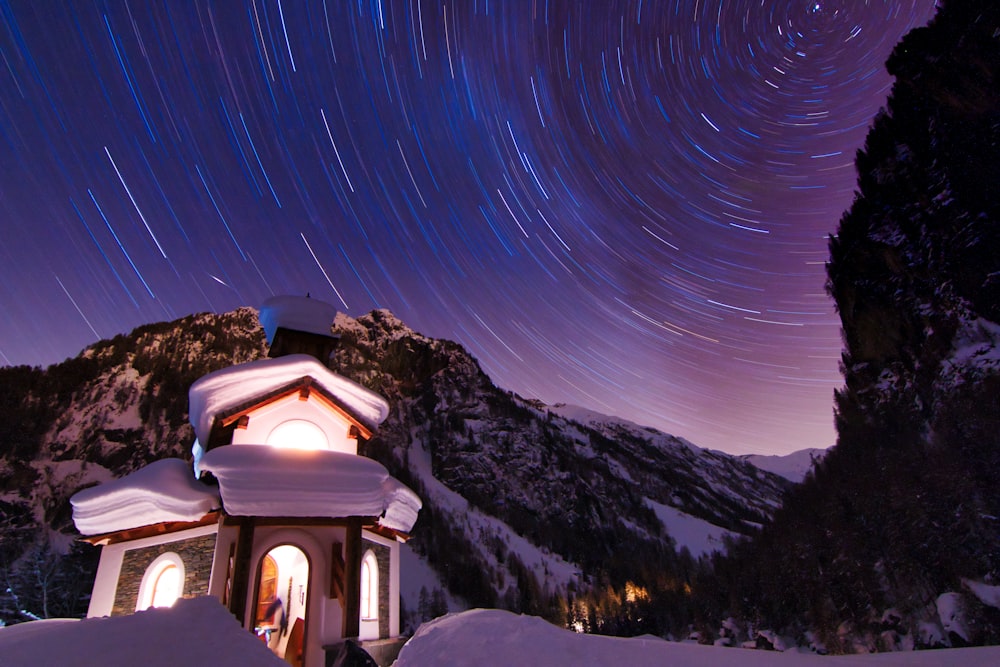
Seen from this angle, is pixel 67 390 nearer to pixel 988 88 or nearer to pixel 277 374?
pixel 277 374

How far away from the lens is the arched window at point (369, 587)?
1262 centimetres

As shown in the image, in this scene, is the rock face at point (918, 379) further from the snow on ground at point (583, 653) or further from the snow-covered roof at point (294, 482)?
the snow on ground at point (583, 653)

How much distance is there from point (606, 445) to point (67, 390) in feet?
421

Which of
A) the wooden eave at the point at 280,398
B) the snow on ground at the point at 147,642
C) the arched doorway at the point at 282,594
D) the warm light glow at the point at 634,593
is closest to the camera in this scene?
the snow on ground at the point at 147,642

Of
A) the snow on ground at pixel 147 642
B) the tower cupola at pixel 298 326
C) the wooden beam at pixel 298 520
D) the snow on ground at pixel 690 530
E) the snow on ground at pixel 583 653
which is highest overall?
the snow on ground at pixel 690 530

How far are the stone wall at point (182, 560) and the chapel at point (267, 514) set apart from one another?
0.03 meters

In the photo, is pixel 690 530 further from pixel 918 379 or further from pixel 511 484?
pixel 918 379

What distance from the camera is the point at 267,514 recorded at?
32.8 feet

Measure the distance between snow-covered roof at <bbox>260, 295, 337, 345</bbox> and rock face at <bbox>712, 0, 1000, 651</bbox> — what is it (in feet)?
85.5

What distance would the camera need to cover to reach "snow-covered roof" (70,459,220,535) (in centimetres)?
1074

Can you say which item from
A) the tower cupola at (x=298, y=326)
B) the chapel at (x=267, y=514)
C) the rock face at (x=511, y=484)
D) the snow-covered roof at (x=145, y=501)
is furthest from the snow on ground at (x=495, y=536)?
the snow-covered roof at (x=145, y=501)

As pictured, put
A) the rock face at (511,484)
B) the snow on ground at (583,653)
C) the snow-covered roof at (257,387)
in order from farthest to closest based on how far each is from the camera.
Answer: the rock face at (511,484)
the snow-covered roof at (257,387)
the snow on ground at (583,653)

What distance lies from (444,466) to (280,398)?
92499mm

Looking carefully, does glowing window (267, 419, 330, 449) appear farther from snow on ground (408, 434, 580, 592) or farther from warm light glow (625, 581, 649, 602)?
warm light glow (625, 581, 649, 602)
